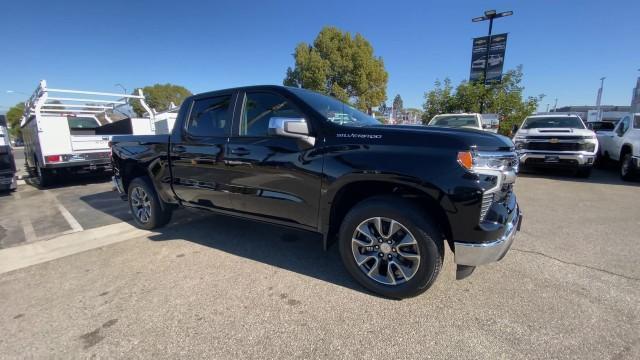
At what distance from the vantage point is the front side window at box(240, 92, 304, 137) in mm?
3123

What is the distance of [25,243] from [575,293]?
6.37 metres

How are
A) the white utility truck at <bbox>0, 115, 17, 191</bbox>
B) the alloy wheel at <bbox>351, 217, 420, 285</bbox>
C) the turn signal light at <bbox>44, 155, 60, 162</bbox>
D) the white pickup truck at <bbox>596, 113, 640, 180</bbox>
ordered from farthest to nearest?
the white pickup truck at <bbox>596, 113, 640, 180</bbox>, the turn signal light at <bbox>44, 155, 60, 162</bbox>, the white utility truck at <bbox>0, 115, 17, 191</bbox>, the alloy wheel at <bbox>351, 217, 420, 285</bbox>

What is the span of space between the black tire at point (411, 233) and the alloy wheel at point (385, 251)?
0.7 inches

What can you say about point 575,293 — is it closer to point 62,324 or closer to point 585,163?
point 62,324

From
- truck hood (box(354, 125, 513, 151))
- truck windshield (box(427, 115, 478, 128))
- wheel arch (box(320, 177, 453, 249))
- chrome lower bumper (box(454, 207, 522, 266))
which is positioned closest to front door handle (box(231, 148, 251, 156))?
wheel arch (box(320, 177, 453, 249))

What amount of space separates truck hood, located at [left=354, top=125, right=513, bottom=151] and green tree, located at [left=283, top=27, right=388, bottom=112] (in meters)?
27.1

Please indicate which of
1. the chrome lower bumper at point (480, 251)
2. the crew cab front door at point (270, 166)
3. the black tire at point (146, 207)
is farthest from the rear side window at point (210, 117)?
the chrome lower bumper at point (480, 251)

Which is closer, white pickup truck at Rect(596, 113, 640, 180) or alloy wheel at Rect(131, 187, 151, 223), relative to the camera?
alloy wheel at Rect(131, 187, 151, 223)

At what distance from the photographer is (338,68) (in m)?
29.1

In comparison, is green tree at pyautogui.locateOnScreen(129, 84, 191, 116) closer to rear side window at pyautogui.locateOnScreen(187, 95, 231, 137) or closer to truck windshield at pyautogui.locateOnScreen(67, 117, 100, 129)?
truck windshield at pyautogui.locateOnScreen(67, 117, 100, 129)

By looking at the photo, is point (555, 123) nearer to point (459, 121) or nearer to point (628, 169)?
point (628, 169)

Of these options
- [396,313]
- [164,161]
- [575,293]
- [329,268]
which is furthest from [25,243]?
[575,293]

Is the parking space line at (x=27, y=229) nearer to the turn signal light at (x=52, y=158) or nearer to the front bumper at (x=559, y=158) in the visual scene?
the turn signal light at (x=52, y=158)

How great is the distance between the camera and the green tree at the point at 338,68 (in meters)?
28.5
